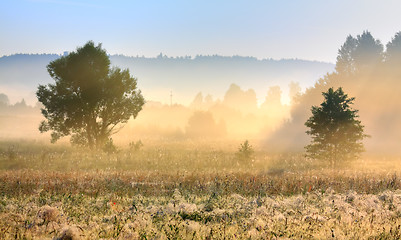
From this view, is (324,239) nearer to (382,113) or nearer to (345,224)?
(345,224)

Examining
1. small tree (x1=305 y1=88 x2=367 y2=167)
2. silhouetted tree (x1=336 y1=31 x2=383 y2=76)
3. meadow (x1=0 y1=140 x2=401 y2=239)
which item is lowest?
meadow (x1=0 y1=140 x2=401 y2=239)

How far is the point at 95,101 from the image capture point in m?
29.4

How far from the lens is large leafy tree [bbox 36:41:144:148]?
28906mm

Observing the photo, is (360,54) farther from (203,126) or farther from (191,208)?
(191,208)

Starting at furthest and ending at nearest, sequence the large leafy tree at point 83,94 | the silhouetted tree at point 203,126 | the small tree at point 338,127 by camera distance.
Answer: the silhouetted tree at point 203,126 < the large leafy tree at point 83,94 < the small tree at point 338,127

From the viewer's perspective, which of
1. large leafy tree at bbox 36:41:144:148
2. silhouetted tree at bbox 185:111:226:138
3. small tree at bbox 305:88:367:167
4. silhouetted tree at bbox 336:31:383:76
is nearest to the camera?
small tree at bbox 305:88:367:167

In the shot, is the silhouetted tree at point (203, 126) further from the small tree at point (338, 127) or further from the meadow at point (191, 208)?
the meadow at point (191, 208)

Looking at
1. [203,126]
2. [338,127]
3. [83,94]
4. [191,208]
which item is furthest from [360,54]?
[191,208]

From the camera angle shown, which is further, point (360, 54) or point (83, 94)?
point (360, 54)

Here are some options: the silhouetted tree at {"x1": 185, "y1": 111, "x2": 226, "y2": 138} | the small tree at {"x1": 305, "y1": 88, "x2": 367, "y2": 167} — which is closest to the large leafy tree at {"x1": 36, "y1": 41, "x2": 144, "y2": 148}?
the small tree at {"x1": 305, "y1": 88, "x2": 367, "y2": 167}

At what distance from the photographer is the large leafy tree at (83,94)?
2891cm

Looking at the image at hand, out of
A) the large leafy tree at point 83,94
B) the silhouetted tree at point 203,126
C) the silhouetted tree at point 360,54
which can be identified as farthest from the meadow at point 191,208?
A: the silhouetted tree at point 203,126

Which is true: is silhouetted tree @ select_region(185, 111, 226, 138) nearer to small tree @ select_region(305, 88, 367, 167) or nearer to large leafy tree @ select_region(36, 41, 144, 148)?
large leafy tree @ select_region(36, 41, 144, 148)

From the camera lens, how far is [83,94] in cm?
2914
